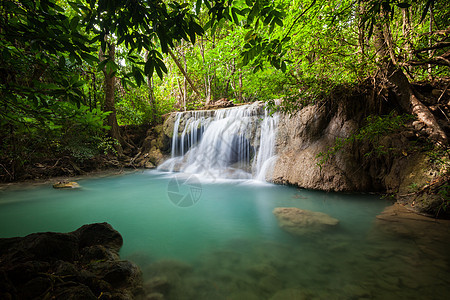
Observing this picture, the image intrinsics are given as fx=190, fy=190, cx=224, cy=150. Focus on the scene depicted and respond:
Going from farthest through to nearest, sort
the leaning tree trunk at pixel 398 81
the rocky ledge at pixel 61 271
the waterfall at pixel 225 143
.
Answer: the waterfall at pixel 225 143 → the leaning tree trunk at pixel 398 81 → the rocky ledge at pixel 61 271

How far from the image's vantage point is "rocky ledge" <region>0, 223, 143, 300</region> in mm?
1372

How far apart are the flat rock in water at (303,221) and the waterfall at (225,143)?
292 cm

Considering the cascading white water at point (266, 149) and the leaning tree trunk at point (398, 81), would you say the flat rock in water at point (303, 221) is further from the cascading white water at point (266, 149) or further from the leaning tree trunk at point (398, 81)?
the cascading white water at point (266, 149)

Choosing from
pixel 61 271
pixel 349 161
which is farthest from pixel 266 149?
pixel 61 271

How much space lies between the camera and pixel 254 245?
104 inches

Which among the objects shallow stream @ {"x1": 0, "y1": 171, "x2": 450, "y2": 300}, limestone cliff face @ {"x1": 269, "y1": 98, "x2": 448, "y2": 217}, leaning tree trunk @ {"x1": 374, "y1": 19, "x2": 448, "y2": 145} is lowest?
shallow stream @ {"x1": 0, "y1": 171, "x2": 450, "y2": 300}

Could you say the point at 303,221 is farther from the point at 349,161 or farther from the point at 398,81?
the point at 398,81

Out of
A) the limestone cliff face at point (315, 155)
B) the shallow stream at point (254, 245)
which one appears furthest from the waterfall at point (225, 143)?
the shallow stream at point (254, 245)

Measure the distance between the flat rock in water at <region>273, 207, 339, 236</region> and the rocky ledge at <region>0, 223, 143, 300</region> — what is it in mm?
2272

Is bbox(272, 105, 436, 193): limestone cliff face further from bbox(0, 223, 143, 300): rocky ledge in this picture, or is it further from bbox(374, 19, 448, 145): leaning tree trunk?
bbox(0, 223, 143, 300): rocky ledge

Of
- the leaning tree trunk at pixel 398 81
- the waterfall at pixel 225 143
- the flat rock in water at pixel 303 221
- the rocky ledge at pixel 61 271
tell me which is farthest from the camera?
the waterfall at pixel 225 143

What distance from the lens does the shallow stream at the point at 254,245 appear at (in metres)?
1.83

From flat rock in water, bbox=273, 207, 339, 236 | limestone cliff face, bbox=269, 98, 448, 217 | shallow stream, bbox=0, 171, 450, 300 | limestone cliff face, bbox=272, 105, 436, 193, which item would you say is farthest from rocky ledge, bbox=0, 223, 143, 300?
limestone cliff face, bbox=272, 105, 436, 193

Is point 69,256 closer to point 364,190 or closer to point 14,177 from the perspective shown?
point 364,190
